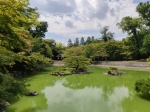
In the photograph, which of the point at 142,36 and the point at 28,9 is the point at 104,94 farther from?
the point at 142,36

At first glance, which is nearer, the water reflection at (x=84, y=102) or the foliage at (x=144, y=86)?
the water reflection at (x=84, y=102)

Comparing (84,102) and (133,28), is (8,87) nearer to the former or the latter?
(84,102)

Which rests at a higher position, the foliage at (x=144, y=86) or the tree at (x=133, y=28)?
the tree at (x=133, y=28)

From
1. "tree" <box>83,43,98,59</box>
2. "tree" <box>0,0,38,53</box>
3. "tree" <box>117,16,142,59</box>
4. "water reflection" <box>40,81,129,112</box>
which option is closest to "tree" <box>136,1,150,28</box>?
"tree" <box>117,16,142,59</box>

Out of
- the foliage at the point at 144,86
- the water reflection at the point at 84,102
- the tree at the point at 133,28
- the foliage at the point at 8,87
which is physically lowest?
the water reflection at the point at 84,102

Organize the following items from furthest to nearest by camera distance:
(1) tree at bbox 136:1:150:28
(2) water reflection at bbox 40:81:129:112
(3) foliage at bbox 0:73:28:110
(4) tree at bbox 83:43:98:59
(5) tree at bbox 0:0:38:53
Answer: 1. (4) tree at bbox 83:43:98:59
2. (1) tree at bbox 136:1:150:28
3. (2) water reflection at bbox 40:81:129:112
4. (3) foliage at bbox 0:73:28:110
5. (5) tree at bbox 0:0:38:53

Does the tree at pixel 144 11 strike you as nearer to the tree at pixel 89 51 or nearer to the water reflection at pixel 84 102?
the tree at pixel 89 51

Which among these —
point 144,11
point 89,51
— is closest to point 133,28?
point 144,11

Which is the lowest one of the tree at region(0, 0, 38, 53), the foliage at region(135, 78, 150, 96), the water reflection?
the water reflection

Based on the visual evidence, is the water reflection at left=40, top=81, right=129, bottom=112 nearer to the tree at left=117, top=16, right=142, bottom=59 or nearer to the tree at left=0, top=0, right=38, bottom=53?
the tree at left=0, top=0, right=38, bottom=53

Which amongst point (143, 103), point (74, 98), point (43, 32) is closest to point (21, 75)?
point (74, 98)

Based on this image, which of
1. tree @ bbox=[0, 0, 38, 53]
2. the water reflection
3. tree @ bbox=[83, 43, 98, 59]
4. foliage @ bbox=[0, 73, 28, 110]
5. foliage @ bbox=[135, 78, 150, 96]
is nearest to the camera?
tree @ bbox=[0, 0, 38, 53]

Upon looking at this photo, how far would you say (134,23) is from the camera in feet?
119

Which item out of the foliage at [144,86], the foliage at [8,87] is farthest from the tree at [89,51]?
the foliage at [8,87]
